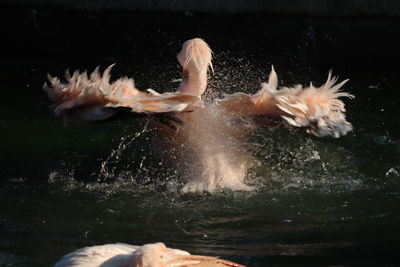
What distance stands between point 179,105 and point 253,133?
4.21ft

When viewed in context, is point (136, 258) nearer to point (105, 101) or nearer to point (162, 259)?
point (162, 259)

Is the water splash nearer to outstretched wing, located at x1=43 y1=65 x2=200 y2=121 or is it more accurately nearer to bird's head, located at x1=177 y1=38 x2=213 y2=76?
bird's head, located at x1=177 y1=38 x2=213 y2=76

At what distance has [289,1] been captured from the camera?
988 cm

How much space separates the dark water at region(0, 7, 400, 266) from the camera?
5.00 m

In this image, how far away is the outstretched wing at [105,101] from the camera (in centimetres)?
510

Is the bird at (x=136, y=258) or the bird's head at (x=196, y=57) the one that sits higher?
the bird's head at (x=196, y=57)

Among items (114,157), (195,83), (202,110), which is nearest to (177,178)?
(202,110)

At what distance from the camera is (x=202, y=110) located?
600cm

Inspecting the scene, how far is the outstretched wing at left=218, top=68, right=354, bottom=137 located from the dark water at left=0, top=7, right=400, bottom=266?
0.50 meters

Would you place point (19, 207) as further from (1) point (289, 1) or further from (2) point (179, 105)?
(1) point (289, 1)

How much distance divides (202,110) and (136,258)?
3.02 meters

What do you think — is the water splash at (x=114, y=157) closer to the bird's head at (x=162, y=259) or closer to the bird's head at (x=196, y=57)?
the bird's head at (x=196, y=57)

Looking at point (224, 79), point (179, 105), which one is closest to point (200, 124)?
point (179, 105)

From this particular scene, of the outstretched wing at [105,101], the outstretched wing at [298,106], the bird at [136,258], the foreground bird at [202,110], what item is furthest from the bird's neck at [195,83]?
the bird at [136,258]
